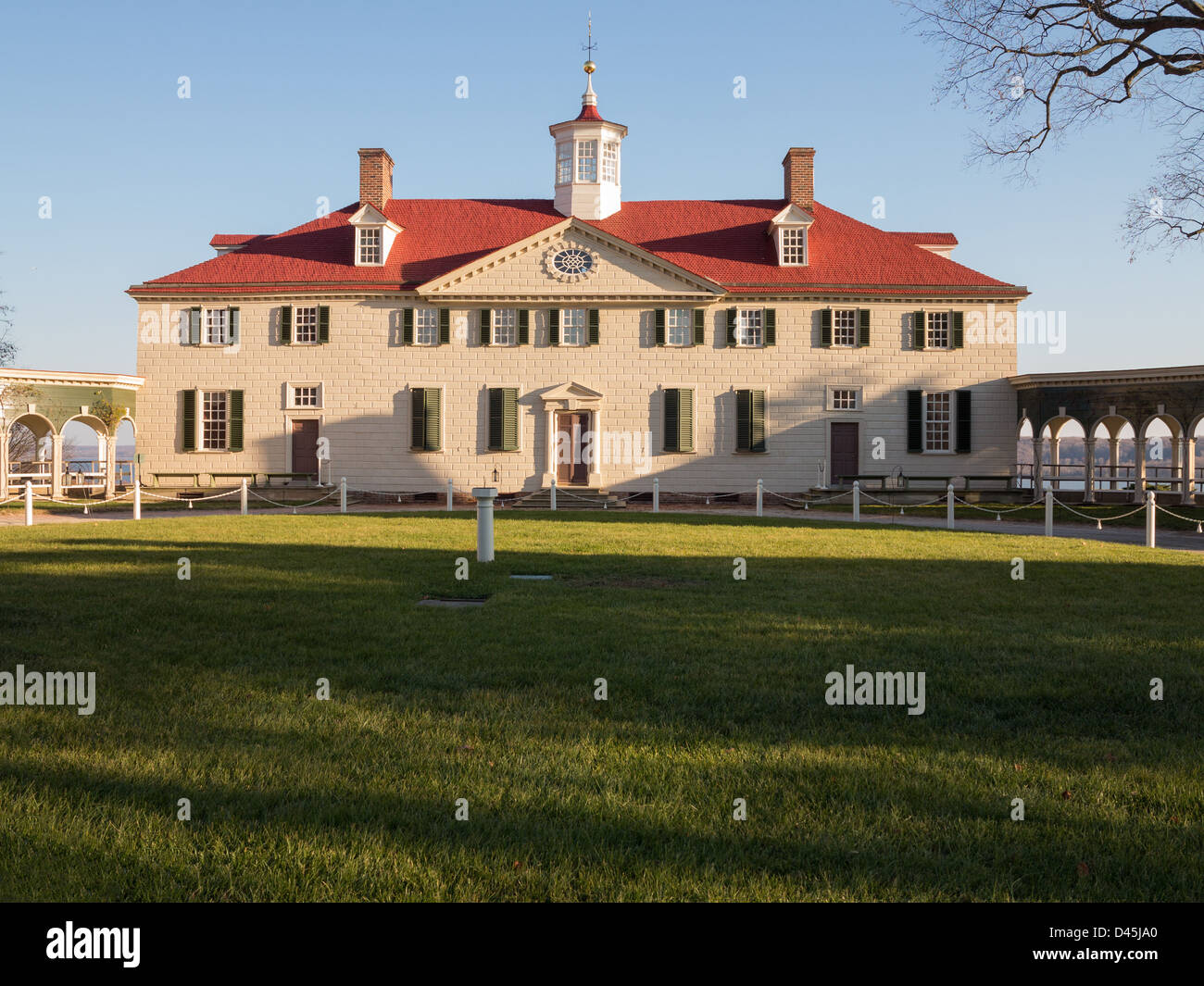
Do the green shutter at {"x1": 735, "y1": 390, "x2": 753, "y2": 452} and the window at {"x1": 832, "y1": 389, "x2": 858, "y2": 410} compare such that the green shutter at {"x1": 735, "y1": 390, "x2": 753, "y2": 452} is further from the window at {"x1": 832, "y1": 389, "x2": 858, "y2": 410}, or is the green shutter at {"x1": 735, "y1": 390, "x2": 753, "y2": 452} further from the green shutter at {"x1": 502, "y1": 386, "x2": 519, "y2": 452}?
the green shutter at {"x1": 502, "y1": 386, "x2": 519, "y2": 452}

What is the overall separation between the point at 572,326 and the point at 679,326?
3.77m

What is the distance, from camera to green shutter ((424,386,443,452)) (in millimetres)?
33094

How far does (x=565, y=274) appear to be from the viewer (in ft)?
108

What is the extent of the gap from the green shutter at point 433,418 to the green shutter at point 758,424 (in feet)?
36.2

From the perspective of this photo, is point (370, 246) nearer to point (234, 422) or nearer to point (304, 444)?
point (304, 444)

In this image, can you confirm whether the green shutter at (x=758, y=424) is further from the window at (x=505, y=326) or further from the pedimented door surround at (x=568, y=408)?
the window at (x=505, y=326)

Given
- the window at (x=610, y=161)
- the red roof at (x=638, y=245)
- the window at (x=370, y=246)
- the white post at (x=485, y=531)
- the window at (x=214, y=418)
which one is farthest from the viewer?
the window at (x=610, y=161)

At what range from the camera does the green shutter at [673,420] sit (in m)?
32.8

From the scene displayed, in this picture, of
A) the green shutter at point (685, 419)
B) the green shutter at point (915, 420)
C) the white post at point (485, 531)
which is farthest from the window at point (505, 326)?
the white post at point (485, 531)

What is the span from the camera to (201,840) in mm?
A: 3844

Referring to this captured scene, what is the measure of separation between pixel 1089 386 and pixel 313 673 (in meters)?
30.9
